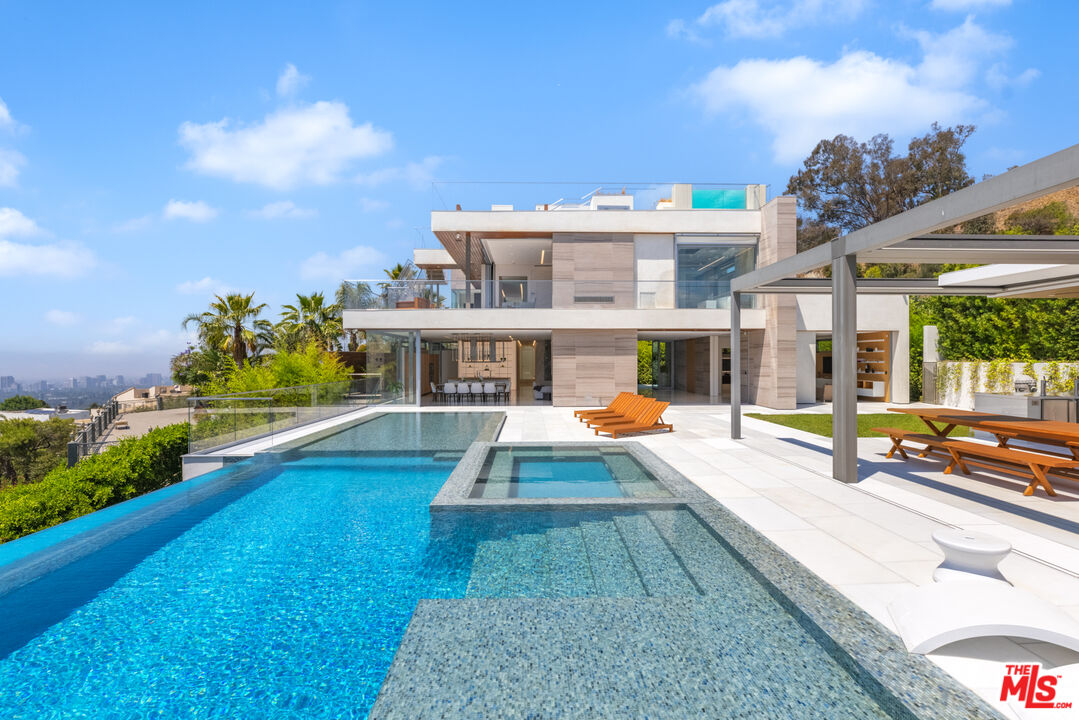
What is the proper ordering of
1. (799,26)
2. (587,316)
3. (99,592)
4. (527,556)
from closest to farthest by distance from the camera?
(99,592) → (527,556) → (587,316) → (799,26)

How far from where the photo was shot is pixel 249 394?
9922mm

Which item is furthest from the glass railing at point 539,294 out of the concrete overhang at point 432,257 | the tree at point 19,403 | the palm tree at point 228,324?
the tree at point 19,403

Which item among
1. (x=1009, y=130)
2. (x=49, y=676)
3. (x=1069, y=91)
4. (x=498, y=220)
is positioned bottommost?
(x=49, y=676)

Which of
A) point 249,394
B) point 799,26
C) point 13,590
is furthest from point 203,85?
point 799,26

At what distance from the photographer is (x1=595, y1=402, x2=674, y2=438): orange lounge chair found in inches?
422

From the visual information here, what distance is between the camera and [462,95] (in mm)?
20359

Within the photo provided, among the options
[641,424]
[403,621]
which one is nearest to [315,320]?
[641,424]

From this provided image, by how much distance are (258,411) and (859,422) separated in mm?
13179

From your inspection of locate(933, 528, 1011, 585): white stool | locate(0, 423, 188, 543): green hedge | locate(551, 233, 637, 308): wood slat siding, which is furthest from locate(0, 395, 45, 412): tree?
locate(933, 528, 1011, 585): white stool

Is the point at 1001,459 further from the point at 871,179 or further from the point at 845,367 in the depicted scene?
the point at 871,179

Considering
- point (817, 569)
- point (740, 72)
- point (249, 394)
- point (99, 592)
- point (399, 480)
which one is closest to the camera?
point (817, 569)

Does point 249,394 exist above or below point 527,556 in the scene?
above

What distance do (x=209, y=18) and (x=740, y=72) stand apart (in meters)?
26.1

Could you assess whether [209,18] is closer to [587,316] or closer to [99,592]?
[587,316]
